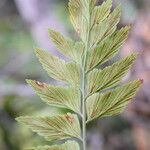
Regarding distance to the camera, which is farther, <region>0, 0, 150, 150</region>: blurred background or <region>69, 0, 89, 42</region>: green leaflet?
<region>0, 0, 150, 150</region>: blurred background

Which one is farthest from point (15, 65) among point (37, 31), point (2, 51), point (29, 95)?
point (29, 95)

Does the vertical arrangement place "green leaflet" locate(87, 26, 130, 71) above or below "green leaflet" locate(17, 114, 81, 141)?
above

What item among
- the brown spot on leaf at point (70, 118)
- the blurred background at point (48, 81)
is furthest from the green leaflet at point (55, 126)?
the blurred background at point (48, 81)

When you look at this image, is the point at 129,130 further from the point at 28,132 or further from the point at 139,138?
the point at 28,132

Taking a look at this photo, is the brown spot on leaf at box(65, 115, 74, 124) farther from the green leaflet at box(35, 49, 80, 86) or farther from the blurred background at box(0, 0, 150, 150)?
the blurred background at box(0, 0, 150, 150)

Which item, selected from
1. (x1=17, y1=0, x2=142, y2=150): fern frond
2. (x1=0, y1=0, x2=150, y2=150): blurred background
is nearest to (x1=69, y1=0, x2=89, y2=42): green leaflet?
(x1=17, y1=0, x2=142, y2=150): fern frond

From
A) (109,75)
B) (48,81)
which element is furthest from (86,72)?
(48,81)

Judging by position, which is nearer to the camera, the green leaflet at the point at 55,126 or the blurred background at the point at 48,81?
the green leaflet at the point at 55,126

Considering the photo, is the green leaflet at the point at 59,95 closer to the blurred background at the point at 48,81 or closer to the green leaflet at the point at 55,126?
the green leaflet at the point at 55,126

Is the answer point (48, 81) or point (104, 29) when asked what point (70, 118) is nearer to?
point (104, 29)
